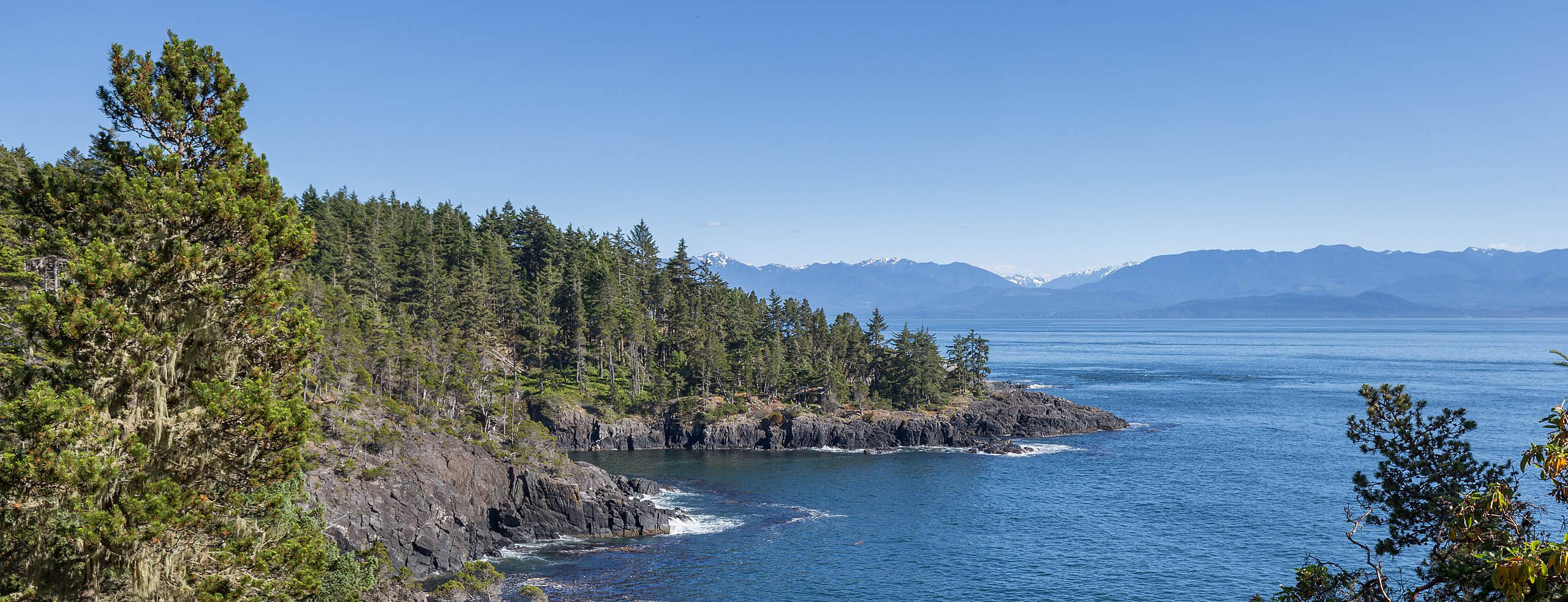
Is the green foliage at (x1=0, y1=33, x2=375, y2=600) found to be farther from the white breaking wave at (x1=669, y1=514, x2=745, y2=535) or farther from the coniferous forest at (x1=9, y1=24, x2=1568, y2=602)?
the white breaking wave at (x1=669, y1=514, x2=745, y2=535)

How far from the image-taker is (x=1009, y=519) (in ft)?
223

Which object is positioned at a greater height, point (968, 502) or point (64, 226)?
point (64, 226)

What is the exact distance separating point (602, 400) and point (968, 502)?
5480cm

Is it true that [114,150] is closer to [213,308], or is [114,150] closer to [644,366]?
[213,308]

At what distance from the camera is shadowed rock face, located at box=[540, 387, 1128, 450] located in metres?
105

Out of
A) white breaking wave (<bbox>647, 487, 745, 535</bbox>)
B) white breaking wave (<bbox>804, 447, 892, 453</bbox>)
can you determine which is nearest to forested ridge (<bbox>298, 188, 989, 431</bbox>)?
white breaking wave (<bbox>804, 447, 892, 453</bbox>)

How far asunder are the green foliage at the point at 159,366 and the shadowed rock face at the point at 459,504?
3509 centimetres

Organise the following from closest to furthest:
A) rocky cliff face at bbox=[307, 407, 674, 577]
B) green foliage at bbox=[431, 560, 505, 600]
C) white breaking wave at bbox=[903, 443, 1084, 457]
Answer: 1. green foliage at bbox=[431, 560, 505, 600]
2. rocky cliff face at bbox=[307, 407, 674, 577]
3. white breaking wave at bbox=[903, 443, 1084, 457]

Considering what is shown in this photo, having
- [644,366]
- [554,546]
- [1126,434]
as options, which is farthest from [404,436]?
[1126,434]

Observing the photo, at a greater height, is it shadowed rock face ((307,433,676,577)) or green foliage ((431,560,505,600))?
shadowed rock face ((307,433,676,577))

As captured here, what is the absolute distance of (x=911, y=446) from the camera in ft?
351

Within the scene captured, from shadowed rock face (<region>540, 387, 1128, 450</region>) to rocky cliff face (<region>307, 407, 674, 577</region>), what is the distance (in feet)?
106

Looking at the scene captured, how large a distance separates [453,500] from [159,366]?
147 ft

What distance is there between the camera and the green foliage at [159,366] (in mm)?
15297
